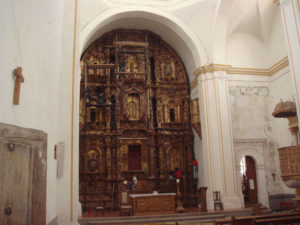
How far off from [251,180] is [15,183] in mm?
14724

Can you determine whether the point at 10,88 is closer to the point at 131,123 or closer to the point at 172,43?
the point at 131,123

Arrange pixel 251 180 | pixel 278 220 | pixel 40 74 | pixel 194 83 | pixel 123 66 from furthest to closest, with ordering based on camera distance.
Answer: pixel 123 66, pixel 194 83, pixel 251 180, pixel 278 220, pixel 40 74

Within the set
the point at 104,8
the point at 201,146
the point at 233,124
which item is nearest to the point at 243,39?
the point at 233,124

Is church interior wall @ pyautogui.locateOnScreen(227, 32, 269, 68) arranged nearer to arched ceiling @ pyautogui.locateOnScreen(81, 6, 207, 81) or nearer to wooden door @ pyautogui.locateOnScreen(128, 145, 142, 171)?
arched ceiling @ pyautogui.locateOnScreen(81, 6, 207, 81)

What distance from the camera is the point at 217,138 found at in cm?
1509

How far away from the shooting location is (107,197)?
16453 mm

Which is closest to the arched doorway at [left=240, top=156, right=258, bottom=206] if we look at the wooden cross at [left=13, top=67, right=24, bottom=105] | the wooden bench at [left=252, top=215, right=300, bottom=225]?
the wooden bench at [left=252, top=215, right=300, bottom=225]

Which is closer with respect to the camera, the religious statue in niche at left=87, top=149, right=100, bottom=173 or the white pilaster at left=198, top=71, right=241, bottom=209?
the white pilaster at left=198, top=71, right=241, bottom=209

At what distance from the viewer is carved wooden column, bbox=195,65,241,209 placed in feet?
48.1

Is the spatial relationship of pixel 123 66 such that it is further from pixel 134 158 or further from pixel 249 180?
pixel 249 180

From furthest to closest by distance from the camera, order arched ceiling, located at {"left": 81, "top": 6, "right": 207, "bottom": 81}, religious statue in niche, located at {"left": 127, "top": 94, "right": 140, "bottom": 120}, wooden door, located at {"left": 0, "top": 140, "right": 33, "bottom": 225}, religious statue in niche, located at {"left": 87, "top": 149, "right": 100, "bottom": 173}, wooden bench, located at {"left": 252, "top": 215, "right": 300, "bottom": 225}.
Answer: religious statue in niche, located at {"left": 127, "top": 94, "right": 140, "bottom": 120} < religious statue in niche, located at {"left": 87, "top": 149, "right": 100, "bottom": 173} < arched ceiling, located at {"left": 81, "top": 6, "right": 207, "bottom": 81} < wooden bench, located at {"left": 252, "top": 215, "right": 300, "bottom": 225} < wooden door, located at {"left": 0, "top": 140, "right": 33, "bottom": 225}

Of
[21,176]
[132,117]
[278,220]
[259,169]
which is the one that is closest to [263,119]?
[259,169]

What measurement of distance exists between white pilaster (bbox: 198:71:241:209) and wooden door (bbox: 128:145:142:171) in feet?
12.5

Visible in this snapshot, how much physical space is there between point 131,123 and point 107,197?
13.3 ft
